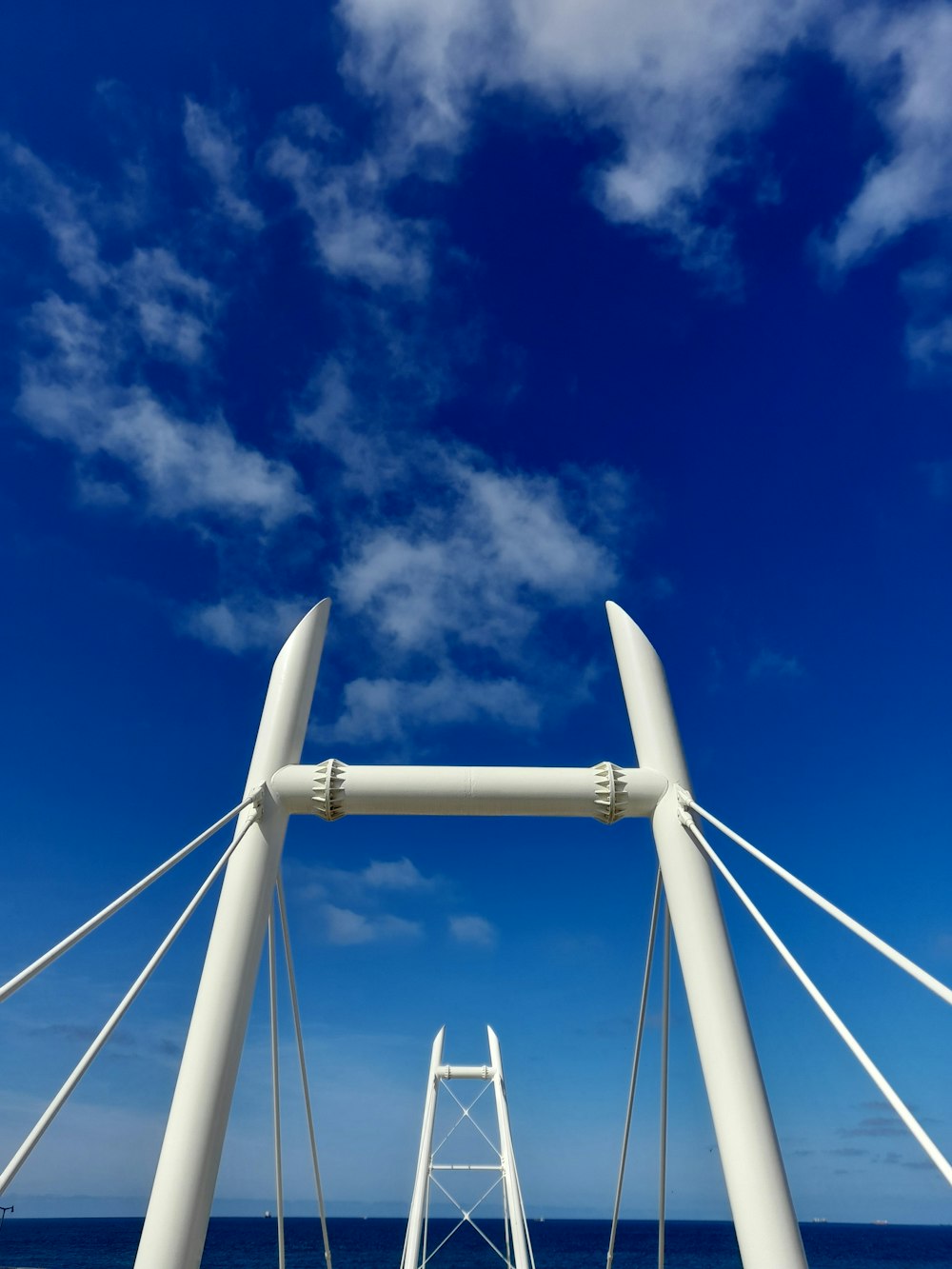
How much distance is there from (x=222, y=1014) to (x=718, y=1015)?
3.89 metres

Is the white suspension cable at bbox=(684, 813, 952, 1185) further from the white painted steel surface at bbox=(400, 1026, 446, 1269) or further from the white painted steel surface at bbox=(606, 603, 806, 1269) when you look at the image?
the white painted steel surface at bbox=(400, 1026, 446, 1269)

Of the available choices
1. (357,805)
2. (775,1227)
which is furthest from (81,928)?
(775,1227)

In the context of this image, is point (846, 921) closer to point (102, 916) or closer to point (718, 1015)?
point (718, 1015)

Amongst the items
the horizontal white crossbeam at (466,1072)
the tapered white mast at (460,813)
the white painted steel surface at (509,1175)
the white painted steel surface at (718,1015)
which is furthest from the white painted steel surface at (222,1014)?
the horizontal white crossbeam at (466,1072)

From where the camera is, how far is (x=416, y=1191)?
19.8m

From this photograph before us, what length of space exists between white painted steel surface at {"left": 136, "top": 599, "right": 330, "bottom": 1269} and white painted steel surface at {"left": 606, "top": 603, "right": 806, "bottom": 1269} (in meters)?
3.51

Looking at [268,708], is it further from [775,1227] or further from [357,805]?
[775,1227]

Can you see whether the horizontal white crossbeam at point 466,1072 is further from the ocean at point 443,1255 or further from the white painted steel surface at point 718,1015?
the ocean at point 443,1255

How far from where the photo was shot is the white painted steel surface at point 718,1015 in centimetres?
618

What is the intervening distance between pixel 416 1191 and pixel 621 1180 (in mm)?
11094

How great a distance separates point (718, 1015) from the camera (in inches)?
271

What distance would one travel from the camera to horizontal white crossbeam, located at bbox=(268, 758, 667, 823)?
8.27 m

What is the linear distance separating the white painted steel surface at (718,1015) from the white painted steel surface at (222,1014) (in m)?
3.51

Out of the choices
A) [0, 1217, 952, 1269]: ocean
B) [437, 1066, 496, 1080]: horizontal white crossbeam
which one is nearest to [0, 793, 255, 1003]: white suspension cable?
[437, 1066, 496, 1080]: horizontal white crossbeam
